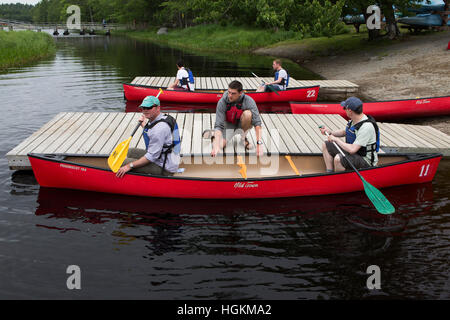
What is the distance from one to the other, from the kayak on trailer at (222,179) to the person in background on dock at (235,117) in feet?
2.17

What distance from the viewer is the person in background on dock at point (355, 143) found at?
5.97 meters

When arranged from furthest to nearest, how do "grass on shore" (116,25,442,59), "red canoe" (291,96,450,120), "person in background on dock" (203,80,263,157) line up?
"grass on shore" (116,25,442,59) < "red canoe" (291,96,450,120) < "person in background on dock" (203,80,263,157)

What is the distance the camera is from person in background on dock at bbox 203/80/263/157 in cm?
679

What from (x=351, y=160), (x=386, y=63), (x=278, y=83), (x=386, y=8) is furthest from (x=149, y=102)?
(x=386, y=8)

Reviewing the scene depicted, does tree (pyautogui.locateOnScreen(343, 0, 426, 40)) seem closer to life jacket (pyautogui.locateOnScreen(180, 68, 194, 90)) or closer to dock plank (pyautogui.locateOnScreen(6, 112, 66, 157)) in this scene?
life jacket (pyautogui.locateOnScreen(180, 68, 194, 90))

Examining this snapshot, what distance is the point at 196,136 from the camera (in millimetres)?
8797

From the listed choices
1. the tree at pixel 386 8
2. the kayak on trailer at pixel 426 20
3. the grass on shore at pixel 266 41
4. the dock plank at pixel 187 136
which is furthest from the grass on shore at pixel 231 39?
the dock plank at pixel 187 136

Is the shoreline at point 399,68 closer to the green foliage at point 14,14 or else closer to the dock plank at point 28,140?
the dock plank at point 28,140

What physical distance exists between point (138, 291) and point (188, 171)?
3072 millimetres

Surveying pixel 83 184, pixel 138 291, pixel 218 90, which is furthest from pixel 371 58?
pixel 138 291

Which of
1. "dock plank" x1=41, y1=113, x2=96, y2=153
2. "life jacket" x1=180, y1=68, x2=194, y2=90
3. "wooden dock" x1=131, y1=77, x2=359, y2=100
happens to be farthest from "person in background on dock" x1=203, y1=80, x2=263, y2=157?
"wooden dock" x1=131, y1=77, x2=359, y2=100

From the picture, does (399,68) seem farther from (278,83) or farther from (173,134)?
(173,134)

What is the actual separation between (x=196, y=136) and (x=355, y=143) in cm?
387

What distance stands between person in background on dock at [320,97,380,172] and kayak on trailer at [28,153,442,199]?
0.64ft
